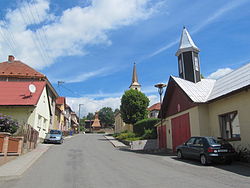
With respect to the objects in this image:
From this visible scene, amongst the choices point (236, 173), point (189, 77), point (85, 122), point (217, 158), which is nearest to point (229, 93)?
point (217, 158)

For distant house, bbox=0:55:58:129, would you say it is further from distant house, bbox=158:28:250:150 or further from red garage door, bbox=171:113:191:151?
red garage door, bbox=171:113:191:151

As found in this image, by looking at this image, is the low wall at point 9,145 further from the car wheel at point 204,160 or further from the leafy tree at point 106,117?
the leafy tree at point 106,117

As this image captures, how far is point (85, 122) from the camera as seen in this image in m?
139

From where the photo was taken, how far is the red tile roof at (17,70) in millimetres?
33528

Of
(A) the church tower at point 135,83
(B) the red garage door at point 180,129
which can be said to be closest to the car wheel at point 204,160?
(B) the red garage door at point 180,129

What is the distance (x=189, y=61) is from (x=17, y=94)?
16.8 m

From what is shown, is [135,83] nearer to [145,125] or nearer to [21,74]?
[145,125]

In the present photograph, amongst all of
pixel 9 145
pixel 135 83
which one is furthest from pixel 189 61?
pixel 135 83

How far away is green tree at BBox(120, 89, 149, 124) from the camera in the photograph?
42.8 m

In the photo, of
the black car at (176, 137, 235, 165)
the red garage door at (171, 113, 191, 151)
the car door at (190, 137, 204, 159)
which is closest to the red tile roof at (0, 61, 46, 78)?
the red garage door at (171, 113, 191, 151)

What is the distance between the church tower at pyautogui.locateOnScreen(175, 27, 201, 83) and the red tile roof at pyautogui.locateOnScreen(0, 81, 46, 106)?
46.3 feet

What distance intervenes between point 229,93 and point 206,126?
3.48 m

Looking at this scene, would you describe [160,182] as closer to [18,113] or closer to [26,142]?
[26,142]

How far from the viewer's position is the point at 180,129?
19.7m
